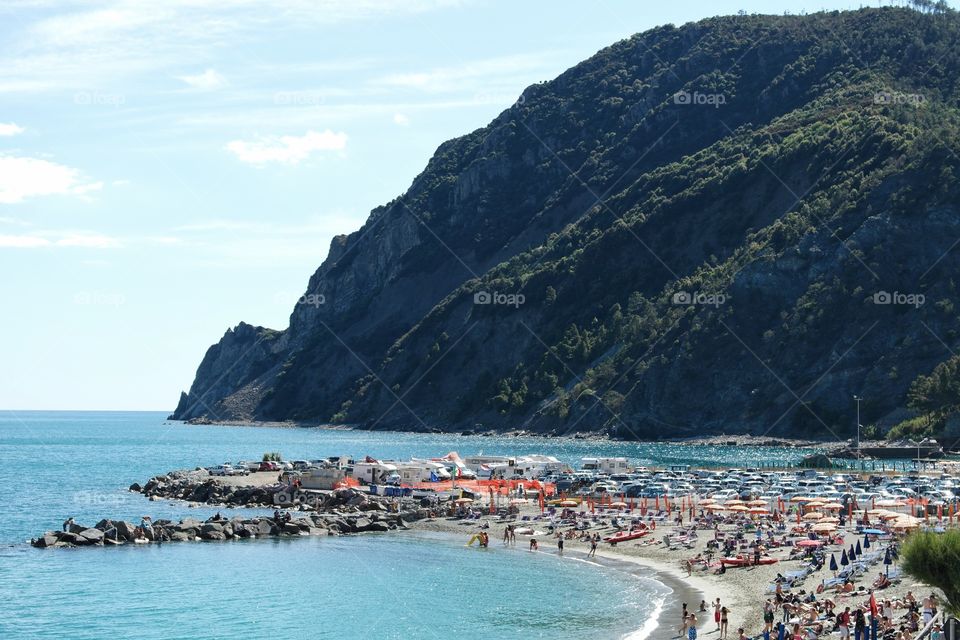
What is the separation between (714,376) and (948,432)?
44.9m

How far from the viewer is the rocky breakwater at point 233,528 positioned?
6819cm

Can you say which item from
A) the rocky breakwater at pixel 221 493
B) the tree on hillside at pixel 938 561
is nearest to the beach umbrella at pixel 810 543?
the tree on hillside at pixel 938 561

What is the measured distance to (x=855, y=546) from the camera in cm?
5391

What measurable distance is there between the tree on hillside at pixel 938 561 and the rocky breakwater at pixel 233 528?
5123 centimetres

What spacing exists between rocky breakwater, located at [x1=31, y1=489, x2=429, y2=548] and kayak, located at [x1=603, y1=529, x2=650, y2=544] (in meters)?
17.0

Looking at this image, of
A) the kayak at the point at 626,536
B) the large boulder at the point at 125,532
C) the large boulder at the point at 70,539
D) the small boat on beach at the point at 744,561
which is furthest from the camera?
the large boulder at the point at 125,532

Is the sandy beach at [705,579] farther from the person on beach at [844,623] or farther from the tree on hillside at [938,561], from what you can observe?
the tree on hillside at [938,561]

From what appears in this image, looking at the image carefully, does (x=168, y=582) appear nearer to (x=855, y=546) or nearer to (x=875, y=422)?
(x=855, y=546)

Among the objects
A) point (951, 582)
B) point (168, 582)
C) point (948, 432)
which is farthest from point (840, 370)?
point (951, 582)

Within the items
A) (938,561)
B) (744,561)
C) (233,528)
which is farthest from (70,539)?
(938,561)

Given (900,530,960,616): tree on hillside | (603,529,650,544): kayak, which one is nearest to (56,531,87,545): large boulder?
(603,529,650,544): kayak

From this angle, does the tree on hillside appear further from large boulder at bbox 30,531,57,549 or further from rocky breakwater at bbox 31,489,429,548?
large boulder at bbox 30,531,57,549

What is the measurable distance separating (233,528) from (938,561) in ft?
173

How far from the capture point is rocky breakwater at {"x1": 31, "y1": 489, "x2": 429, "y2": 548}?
68.2 metres
